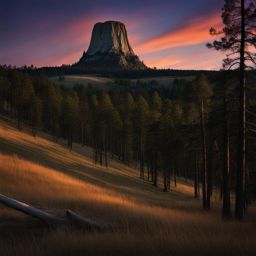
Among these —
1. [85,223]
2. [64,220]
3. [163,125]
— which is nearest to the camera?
[85,223]

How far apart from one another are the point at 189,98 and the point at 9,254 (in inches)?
1082

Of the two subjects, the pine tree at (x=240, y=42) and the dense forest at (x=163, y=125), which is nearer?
the pine tree at (x=240, y=42)

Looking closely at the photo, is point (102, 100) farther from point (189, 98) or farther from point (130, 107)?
point (189, 98)

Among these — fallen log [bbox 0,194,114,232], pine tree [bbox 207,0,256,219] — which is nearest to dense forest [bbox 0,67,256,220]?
pine tree [bbox 207,0,256,219]

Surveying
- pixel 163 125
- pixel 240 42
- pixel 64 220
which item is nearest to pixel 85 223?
pixel 64 220

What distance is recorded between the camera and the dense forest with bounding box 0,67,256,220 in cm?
3053

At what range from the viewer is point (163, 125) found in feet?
173

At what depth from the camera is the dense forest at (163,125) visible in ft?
100

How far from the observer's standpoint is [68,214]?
35.0 feet

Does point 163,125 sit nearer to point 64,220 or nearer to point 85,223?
point 64,220

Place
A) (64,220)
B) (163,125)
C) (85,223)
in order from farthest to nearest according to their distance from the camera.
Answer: (163,125) → (64,220) → (85,223)

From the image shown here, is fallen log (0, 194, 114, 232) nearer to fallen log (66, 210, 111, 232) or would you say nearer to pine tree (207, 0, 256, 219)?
fallen log (66, 210, 111, 232)

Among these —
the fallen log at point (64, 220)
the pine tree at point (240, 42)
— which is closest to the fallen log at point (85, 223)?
the fallen log at point (64, 220)

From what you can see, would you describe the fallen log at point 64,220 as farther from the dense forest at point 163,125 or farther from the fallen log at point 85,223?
the dense forest at point 163,125
